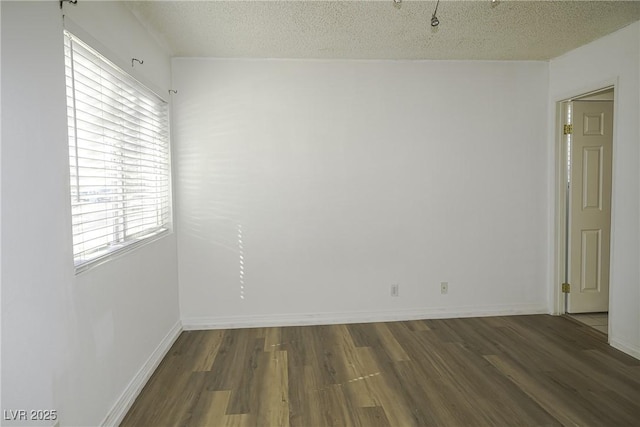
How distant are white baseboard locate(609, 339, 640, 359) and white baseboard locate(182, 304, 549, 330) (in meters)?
0.85

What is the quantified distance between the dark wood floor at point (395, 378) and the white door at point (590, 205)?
627mm

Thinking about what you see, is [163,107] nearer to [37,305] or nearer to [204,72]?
[204,72]

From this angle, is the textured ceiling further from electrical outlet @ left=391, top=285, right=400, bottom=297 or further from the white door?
electrical outlet @ left=391, top=285, right=400, bottom=297

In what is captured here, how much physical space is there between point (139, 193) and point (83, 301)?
1.11 m

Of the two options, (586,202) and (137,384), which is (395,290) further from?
(137,384)

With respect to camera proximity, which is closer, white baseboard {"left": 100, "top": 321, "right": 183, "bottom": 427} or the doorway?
white baseboard {"left": 100, "top": 321, "right": 183, "bottom": 427}

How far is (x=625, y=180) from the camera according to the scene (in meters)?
3.00

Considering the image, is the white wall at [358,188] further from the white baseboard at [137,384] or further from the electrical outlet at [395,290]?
the white baseboard at [137,384]

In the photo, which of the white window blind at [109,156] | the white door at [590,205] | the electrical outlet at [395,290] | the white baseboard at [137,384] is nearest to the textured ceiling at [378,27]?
the white window blind at [109,156]

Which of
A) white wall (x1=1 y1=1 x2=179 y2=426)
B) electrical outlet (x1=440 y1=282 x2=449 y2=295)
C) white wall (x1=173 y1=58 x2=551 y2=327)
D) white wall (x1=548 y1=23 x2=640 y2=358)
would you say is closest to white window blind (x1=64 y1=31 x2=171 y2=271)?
white wall (x1=1 y1=1 x2=179 y2=426)

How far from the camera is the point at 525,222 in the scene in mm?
3904

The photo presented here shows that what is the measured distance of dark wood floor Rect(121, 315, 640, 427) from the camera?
2.23 metres

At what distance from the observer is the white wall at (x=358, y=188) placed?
11.8ft

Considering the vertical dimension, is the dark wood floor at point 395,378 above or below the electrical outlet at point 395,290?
below
